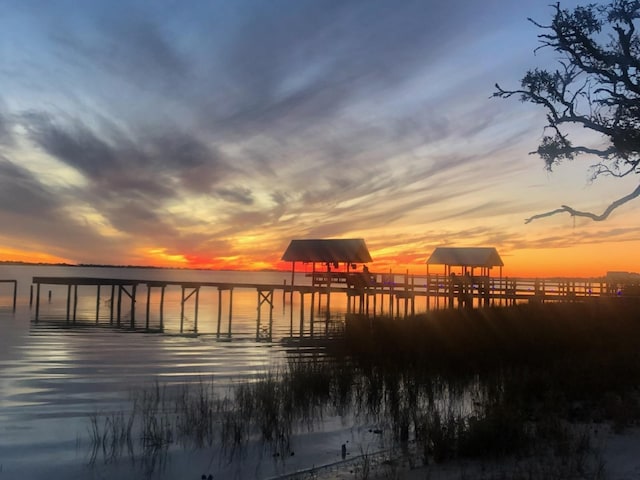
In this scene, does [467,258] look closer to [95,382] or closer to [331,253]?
[331,253]

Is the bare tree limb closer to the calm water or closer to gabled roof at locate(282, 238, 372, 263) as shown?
the calm water

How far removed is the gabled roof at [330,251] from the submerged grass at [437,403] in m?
35.3

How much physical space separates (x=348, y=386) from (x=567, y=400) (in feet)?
15.5

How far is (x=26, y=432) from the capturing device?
10.5m

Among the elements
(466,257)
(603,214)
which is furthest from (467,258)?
(603,214)

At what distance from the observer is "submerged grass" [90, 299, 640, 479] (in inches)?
317

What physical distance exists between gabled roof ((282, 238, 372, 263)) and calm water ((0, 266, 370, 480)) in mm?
19562

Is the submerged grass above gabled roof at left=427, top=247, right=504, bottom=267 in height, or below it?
Answer: below

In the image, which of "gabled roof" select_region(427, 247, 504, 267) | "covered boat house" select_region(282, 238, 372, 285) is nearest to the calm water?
"covered boat house" select_region(282, 238, 372, 285)

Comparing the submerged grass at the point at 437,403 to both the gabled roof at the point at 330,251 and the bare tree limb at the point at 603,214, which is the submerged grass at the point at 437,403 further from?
the gabled roof at the point at 330,251

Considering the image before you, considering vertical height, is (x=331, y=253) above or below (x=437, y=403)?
above

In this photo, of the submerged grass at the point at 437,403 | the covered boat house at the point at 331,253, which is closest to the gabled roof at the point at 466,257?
the covered boat house at the point at 331,253

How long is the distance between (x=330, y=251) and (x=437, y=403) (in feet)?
143

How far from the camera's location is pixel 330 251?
55688 millimetres
